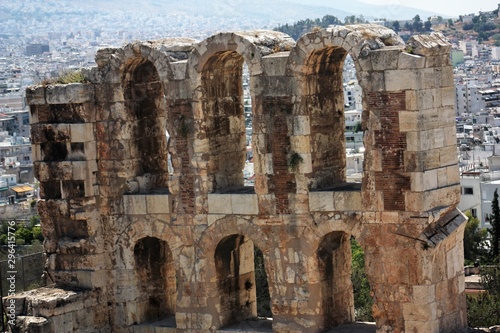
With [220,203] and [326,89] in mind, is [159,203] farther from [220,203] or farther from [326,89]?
[326,89]

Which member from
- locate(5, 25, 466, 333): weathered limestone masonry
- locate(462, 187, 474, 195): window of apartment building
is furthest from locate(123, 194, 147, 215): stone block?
locate(462, 187, 474, 195): window of apartment building

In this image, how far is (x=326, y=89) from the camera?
2556cm

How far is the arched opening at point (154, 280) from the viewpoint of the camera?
27656 millimetres

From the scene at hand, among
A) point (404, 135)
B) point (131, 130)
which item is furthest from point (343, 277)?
point (131, 130)

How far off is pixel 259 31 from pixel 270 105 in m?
1.47

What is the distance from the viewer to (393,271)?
24.5m

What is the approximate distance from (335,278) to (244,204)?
201 cm

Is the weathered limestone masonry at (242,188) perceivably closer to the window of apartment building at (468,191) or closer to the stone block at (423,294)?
the stone block at (423,294)

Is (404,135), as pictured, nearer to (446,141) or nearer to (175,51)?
(446,141)

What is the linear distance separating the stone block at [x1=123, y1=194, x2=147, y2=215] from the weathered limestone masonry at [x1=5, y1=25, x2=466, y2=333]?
2 cm

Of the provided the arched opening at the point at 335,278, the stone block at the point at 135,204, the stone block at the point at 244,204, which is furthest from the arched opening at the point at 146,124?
the arched opening at the point at 335,278

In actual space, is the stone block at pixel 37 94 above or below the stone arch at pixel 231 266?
above

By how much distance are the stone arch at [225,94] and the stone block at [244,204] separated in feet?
1.55

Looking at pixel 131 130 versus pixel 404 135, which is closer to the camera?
pixel 404 135
